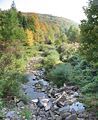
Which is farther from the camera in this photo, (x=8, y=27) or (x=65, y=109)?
(x=8, y=27)

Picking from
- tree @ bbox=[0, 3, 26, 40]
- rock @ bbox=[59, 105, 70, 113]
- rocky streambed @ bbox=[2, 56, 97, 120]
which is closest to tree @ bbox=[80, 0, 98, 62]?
rocky streambed @ bbox=[2, 56, 97, 120]

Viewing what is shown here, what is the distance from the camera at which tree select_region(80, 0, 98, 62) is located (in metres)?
13.4

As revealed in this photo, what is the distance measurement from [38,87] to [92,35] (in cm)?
671

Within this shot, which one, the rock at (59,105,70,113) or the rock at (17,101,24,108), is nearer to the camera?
the rock at (59,105,70,113)

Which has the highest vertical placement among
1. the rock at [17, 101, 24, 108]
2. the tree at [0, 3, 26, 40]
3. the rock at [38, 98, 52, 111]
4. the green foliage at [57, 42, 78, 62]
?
the tree at [0, 3, 26, 40]

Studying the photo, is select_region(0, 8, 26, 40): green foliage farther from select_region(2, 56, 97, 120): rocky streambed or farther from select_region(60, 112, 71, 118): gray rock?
select_region(60, 112, 71, 118): gray rock

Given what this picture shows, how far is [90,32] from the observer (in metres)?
13.8

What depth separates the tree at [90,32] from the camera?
13.4m

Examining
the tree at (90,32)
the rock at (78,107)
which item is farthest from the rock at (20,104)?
the tree at (90,32)

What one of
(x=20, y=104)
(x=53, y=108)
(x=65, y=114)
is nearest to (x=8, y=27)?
(x=20, y=104)

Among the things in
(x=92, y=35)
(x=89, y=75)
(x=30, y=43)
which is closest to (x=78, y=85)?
(x=89, y=75)

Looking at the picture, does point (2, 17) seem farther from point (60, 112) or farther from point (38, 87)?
point (60, 112)

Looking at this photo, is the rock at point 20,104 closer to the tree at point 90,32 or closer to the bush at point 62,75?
the tree at point 90,32

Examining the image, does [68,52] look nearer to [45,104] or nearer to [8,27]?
[8,27]
